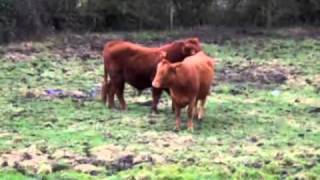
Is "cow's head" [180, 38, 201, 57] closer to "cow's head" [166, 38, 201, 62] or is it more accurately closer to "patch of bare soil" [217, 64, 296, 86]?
"cow's head" [166, 38, 201, 62]

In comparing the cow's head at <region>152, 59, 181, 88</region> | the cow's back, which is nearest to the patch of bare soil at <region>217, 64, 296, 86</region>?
the cow's back

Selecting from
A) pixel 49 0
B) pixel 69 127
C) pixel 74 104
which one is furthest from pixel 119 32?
pixel 69 127

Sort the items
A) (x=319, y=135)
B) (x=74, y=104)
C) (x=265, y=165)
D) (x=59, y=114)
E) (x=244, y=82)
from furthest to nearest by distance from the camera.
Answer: (x=244, y=82), (x=74, y=104), (x=59, y=114), (x=319, y=135), (x=265, y=165)

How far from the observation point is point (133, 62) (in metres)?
12.6

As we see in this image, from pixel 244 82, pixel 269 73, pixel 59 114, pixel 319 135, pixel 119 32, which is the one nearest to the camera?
pixel 319 135

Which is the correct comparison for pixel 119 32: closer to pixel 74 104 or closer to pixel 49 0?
pixel 49 0

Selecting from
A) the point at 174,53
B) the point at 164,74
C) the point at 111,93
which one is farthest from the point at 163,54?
the point at 164,74

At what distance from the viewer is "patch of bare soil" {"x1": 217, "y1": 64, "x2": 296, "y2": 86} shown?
52.5 feet

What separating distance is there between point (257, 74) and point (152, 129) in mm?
6433

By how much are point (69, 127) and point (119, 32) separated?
46.7 ft

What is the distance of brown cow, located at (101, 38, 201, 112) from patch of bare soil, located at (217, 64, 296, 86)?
10.5ft

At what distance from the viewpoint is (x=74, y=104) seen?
12.7m

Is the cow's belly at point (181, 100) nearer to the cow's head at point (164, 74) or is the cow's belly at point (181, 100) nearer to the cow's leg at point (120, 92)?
the cow's head at point (164, 74)

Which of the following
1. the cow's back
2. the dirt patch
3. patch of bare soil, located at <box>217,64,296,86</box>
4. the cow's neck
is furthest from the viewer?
patch of bare soil, located at <box>217,64,296,86</box>
